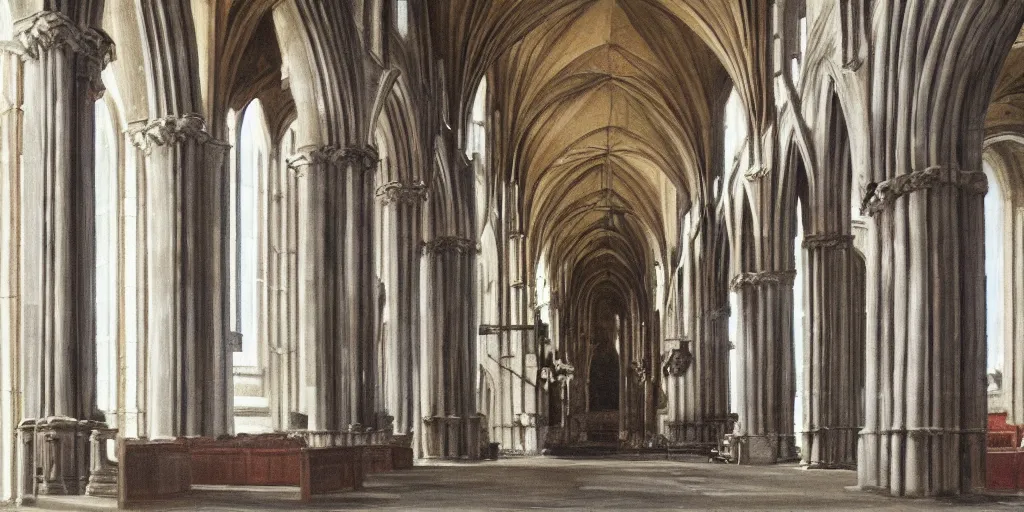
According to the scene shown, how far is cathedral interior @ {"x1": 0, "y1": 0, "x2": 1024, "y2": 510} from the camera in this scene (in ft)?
39.8

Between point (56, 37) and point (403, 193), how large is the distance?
43.1 ft

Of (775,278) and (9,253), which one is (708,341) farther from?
(9,253)

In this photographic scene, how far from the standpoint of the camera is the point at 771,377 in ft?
89.5

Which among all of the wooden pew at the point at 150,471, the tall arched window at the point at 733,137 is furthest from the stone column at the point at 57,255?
the tall arched window at the point at 733,137

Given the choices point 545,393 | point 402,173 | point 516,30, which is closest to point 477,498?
point 402,173

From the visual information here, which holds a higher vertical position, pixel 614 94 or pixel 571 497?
pixel 614 94

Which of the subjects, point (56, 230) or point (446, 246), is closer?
point (56, 230)

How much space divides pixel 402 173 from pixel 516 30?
7915 millimetres

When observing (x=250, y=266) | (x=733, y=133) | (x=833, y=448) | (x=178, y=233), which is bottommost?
(x=833, y=448)

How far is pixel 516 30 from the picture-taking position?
30.6 m

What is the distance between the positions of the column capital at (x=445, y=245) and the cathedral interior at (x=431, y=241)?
6cm

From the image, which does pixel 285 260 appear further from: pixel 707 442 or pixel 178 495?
pixel 707 442

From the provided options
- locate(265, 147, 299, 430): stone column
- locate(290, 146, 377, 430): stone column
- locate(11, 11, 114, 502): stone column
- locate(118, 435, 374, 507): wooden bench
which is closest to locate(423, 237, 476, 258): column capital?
locate(265, 147, 299, 430): stone column

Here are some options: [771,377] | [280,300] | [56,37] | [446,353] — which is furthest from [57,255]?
[771,377]
